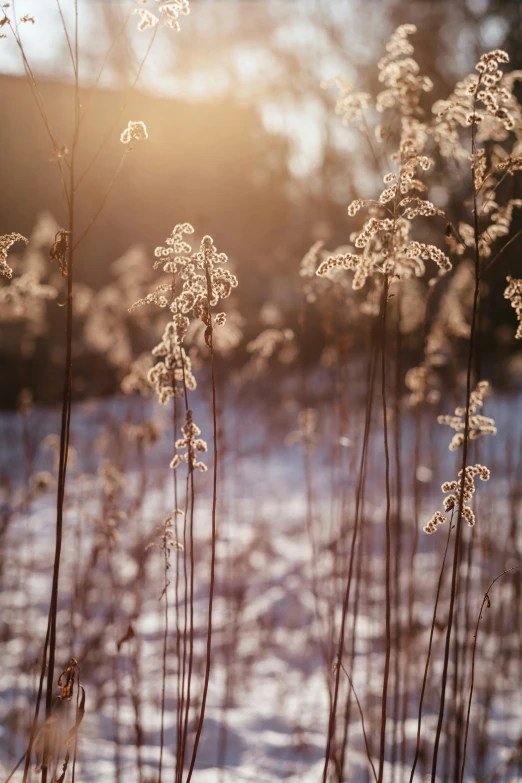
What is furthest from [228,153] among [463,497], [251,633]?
[463,497]

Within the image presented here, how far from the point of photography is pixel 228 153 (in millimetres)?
12719

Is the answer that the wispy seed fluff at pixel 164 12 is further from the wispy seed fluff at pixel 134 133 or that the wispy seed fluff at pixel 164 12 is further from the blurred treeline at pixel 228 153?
the blurred treeline at pixel 228 153

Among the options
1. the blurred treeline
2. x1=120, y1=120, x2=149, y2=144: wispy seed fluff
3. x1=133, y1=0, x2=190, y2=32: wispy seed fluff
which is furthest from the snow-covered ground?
the blurred treeline

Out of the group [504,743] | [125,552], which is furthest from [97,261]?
[504,743]

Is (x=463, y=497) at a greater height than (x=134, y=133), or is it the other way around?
(x=134, y=133)

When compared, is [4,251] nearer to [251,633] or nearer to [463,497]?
[463,497]

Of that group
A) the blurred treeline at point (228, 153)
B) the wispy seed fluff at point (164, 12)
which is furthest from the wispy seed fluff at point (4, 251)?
the blurred treeline at point (228, 153)

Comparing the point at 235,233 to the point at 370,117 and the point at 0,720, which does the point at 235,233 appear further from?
the point at 0,720

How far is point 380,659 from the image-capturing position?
136 inches

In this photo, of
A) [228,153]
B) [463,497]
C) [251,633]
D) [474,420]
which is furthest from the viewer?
[228,153]

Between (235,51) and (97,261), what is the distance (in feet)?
14.7

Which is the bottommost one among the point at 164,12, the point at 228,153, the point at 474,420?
the point at 474,420

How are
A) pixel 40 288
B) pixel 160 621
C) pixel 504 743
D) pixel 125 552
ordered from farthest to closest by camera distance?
pixel 125 552, pixel 160 621, pixel 504 743, pixel 40 288

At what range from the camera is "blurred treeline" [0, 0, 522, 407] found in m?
8.74
